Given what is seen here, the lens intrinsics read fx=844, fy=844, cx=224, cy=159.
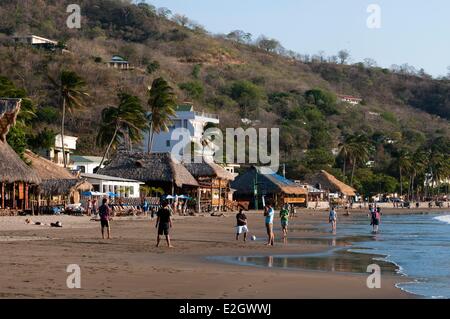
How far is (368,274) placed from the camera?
1800 cm

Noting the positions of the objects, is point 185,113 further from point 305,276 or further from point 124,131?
point 305,276

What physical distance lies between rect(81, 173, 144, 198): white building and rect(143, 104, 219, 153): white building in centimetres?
3461

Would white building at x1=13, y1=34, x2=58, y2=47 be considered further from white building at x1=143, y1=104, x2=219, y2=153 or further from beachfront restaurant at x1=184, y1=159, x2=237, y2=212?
beachfront restaurant at x1=184, y1=159, x2=237, y2=212

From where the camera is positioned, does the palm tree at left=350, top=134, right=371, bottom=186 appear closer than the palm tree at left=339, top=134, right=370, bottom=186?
No

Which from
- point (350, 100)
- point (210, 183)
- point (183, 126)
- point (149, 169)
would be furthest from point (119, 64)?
point (149, 169)

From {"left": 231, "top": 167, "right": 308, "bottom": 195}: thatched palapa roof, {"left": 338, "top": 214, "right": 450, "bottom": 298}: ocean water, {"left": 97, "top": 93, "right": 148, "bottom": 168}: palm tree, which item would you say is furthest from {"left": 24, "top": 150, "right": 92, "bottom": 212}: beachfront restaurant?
{"left": 231, "top": 167, "right": 308, "bottom": 195}: thatched palapa roof

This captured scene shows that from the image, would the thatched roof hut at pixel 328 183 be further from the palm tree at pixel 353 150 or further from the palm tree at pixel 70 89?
the palm tree at pixel 70 89

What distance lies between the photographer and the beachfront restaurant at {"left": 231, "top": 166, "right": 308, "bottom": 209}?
246ft

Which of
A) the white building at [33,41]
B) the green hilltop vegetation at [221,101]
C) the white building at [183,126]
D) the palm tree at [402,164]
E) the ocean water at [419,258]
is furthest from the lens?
the white building at [33,41]

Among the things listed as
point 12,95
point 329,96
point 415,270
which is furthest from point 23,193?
point 329,96

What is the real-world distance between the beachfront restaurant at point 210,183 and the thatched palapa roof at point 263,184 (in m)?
9.45

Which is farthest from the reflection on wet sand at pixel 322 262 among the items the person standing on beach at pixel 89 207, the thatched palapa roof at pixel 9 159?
the person standing on beach at pixel 89 207

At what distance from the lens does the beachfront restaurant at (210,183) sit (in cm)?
6191
